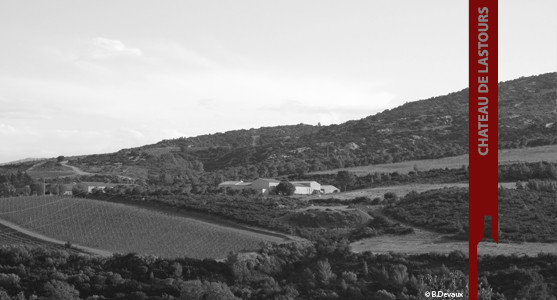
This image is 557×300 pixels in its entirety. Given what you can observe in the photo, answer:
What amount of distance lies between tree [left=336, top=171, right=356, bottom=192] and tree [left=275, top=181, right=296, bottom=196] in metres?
6.40

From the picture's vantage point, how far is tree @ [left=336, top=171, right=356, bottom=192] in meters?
82.8

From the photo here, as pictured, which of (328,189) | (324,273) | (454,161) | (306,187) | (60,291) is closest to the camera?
(60,291)

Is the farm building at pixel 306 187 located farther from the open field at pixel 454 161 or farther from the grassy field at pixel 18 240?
the grassy field at pixel 18 240

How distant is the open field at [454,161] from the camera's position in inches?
3319

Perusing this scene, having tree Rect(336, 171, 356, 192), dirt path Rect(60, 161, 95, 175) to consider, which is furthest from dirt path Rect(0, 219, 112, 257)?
dirt path Rect(60, 161, 95, 175)

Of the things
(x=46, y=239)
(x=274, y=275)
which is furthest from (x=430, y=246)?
(x=46, y=239)

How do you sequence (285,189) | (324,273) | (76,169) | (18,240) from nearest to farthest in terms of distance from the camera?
1. (324,273)
2. (18,240)
3. (285,189)
4. (76,169)

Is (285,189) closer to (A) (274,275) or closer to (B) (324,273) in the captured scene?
(A) (274,275)

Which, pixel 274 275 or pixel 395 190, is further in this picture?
pixel 395 190

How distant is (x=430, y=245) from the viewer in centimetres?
4362

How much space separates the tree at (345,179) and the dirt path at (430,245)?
1284 inches

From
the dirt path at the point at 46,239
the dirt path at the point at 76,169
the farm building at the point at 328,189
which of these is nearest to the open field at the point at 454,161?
the farm building at the point at 328,189

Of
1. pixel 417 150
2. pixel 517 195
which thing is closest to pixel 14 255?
pixel 517 195

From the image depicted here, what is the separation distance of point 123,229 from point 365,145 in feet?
234
